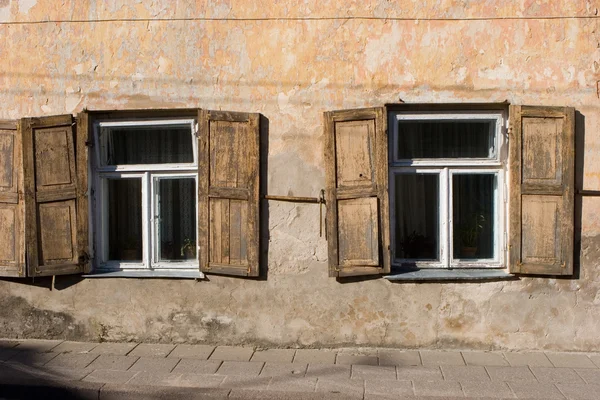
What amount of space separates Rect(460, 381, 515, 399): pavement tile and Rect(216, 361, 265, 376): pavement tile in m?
1.78

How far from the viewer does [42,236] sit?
7.02 meters

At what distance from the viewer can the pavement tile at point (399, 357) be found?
6457 millimetres

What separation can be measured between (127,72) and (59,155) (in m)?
1.07

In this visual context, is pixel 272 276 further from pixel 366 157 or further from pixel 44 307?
pixel 44 307

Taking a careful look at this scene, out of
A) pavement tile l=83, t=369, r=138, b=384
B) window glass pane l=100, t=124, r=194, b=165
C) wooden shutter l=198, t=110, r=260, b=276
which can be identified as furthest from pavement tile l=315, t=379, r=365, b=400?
window glass pane l=100, t=124, r=194, b=165

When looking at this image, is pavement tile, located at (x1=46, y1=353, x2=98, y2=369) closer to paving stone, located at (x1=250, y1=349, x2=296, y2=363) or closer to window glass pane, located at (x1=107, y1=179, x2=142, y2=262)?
window glass pane, located at (x1=107, y1=179, x2=142, y2=262)

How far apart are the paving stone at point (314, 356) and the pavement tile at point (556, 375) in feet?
5.92

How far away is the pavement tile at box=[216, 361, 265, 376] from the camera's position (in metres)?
6.14

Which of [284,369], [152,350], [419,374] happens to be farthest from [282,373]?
[152,350]

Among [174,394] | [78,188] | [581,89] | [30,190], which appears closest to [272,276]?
[174,394]

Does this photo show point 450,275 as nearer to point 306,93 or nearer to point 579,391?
point 579,391

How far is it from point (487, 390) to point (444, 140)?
98.0 inches

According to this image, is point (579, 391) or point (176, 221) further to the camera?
point (176, 221)

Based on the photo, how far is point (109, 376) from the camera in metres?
6.05
